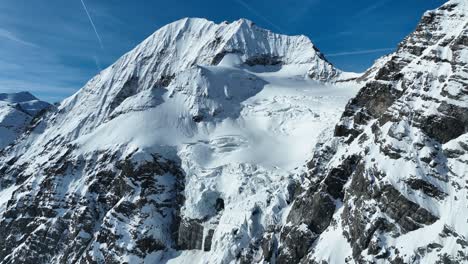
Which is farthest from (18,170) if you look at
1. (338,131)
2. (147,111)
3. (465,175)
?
(465,175)

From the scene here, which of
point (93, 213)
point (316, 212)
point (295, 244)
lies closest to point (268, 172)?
point (316, 212)

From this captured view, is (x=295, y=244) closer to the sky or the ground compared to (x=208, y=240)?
closer to the ground

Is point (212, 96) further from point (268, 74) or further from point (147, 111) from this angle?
point (268, 74)

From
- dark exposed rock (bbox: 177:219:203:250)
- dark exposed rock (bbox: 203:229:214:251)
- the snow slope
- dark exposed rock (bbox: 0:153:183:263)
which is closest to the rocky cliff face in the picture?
the snow slope

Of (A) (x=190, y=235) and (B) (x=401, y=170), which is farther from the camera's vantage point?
(A) (x=190, y=235)

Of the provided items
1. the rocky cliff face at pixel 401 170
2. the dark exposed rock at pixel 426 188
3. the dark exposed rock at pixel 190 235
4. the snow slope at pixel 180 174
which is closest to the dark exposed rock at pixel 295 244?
the rocky cliff face at pixel 401 170

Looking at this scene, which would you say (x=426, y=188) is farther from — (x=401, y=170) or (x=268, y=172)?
(x=268, y=172)

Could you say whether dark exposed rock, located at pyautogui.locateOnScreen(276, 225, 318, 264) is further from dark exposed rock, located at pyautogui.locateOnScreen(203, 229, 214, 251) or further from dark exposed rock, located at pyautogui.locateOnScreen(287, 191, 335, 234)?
dark exposed rock, located at pyautogui.locateOnScreen(203, 229, 214, 251)
